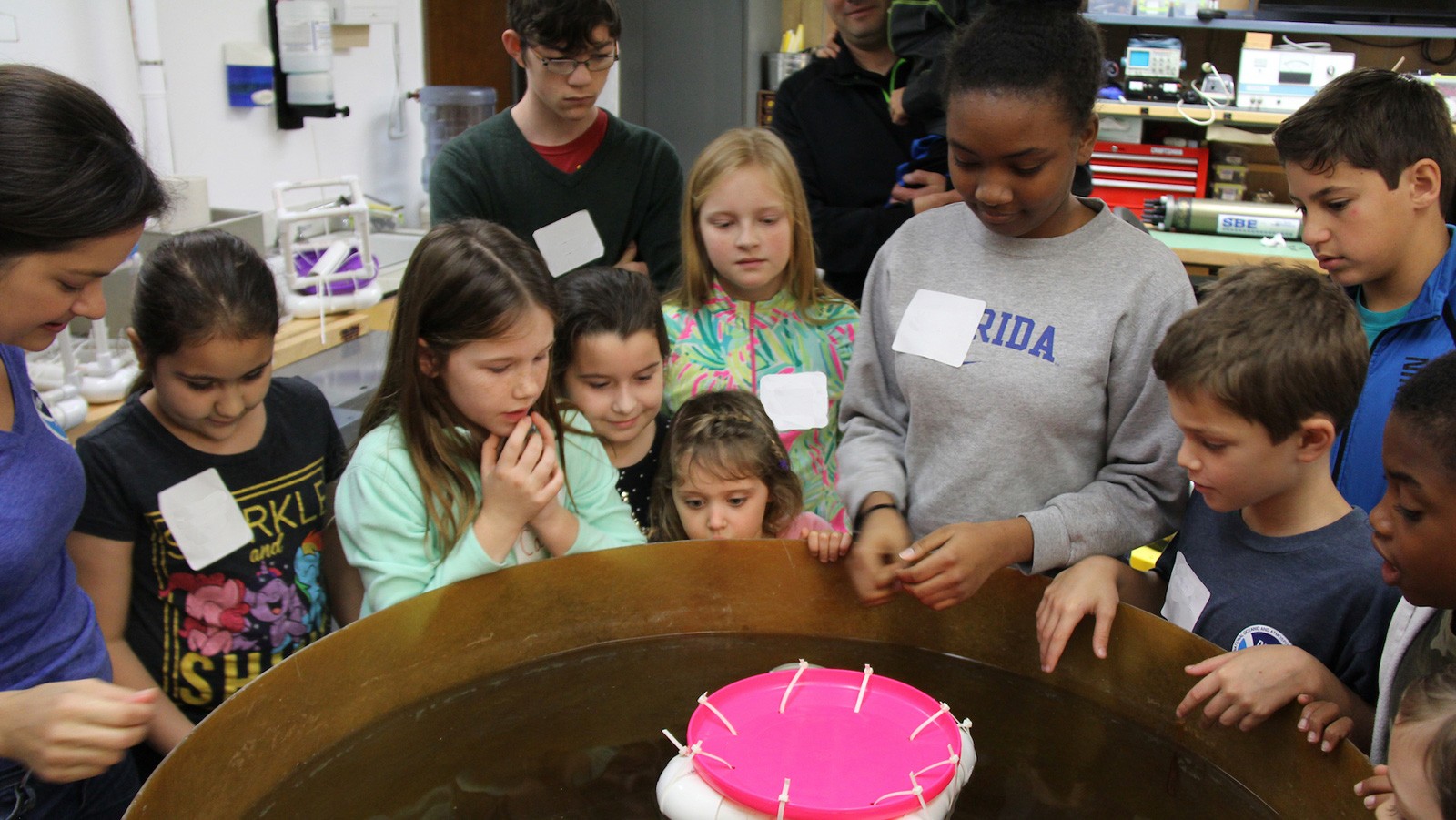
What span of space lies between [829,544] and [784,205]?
2.64 ft

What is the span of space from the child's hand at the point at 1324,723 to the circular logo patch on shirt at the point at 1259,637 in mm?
146

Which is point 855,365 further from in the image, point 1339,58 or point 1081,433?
point 1339,58

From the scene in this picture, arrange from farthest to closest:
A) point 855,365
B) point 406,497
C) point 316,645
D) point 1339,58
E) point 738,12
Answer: point 738,12 → point 1339,58 → point 855,365 → point 406,497 → point 316,645

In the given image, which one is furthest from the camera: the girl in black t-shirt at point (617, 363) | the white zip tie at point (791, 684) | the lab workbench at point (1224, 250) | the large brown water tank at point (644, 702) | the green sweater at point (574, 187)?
the lab workbench at point (1224, 250)

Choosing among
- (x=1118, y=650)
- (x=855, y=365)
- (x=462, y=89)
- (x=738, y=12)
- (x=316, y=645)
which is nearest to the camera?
(x=316, y=645)

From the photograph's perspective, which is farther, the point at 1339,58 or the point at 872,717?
the point at 1339,58

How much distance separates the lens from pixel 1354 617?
1.18m

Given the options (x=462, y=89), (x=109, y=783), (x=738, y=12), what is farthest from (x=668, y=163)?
(x=738, y=12)

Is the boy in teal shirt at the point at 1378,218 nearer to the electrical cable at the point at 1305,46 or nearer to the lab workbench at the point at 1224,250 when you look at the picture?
the lab workbench at the point at 1224,250

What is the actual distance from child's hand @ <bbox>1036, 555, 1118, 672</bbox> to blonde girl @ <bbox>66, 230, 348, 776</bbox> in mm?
995

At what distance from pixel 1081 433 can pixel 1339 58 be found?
3781 millimetres

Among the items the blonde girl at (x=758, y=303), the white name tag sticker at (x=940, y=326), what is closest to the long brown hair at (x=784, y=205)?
the blonde girl at (x=758, y=303)

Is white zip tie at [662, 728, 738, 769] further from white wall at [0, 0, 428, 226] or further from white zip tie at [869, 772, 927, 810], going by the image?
white wall at [0, 0, 428, 226]

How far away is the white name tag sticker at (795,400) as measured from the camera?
188 cm
